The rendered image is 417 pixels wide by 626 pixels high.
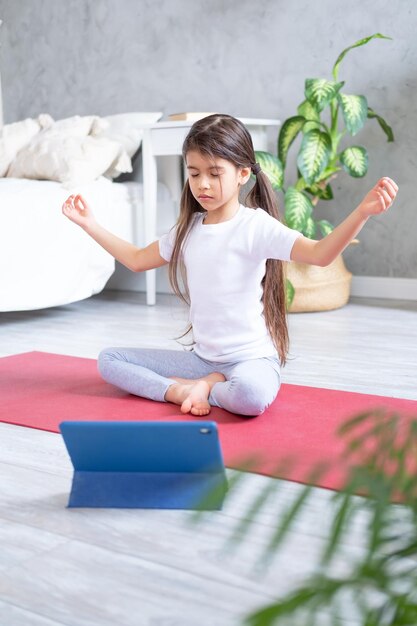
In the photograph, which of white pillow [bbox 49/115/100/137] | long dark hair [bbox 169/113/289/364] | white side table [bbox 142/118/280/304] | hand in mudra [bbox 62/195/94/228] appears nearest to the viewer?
long dark hair [bbox 169/113/289/364]

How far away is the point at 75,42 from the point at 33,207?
61.3 inches

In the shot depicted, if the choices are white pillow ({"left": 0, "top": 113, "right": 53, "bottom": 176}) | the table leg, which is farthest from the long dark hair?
white pillow ({"left": 0, "top": 113, "right": 53, "bottom": 176})

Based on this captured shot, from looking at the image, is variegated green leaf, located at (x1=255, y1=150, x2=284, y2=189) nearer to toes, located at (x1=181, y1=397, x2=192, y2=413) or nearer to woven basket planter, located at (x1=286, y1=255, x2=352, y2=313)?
woven basket planter, located at (x1=286, y1=255, x2=352, y2=313)

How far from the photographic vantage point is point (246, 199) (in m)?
1.92

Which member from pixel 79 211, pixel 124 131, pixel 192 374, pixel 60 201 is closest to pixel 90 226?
pixel 79 211

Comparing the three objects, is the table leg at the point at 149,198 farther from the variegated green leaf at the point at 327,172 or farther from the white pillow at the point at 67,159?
the variegated green leaf at the point at 327,172

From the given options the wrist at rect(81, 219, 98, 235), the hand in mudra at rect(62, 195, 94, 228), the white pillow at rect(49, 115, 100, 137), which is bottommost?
the white pillow at rect(49, 115, 100, 137)

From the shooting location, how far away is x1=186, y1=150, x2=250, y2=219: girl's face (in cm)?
176

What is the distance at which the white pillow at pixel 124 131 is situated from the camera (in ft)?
11.8

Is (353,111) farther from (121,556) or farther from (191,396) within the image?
(121,556)

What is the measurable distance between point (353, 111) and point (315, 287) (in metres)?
0.68

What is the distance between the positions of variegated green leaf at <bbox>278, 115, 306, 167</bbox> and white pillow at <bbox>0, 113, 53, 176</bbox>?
3.90ft

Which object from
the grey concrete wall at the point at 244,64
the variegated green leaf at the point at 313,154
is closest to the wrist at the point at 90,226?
the variegated green leaf at the point at 313,154

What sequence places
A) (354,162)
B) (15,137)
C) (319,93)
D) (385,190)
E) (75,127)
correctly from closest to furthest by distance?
(385,190), (319,93), (354,162), (75,127), (15,137)
